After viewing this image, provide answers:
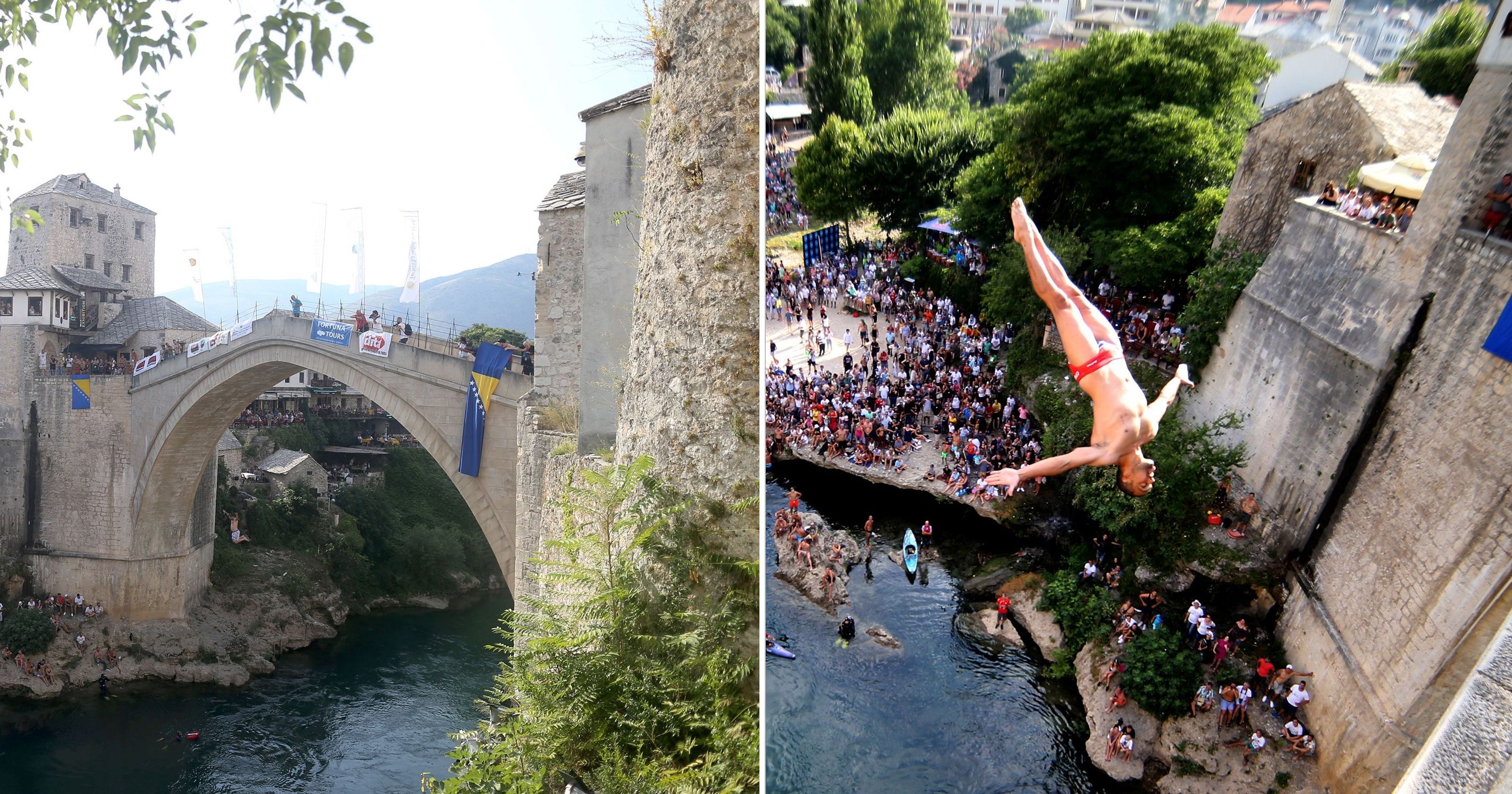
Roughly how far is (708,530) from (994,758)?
4.44 m

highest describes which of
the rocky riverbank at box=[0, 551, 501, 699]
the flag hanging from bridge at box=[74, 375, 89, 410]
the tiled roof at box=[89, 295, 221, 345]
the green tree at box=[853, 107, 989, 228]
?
the green tree at box=[853, 107, 989, 228]

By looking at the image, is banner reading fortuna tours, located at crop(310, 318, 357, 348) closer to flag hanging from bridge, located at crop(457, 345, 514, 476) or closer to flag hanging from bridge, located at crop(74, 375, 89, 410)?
flag hanging from bridge, located at crop(457, 345, 514, 476)

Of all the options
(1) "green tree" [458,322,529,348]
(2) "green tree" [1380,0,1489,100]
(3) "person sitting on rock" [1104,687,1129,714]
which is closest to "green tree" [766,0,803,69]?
(2) "green tree" [1380,0,1489,100]

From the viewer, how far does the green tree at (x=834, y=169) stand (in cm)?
348

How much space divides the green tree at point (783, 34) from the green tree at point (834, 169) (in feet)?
1.00

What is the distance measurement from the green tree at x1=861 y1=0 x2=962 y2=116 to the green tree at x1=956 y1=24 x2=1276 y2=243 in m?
0.28

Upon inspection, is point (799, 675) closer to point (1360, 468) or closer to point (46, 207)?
point (1360, 468)

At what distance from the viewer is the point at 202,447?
23656mm

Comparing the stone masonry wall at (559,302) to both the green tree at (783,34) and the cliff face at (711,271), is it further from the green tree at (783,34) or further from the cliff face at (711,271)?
the green tree at (783,34)

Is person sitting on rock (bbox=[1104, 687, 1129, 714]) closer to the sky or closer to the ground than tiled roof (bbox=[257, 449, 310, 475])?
closer to the sky

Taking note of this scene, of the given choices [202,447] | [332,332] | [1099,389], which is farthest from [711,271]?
[202,447]

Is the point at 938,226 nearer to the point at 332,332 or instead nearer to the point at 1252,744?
the point at 1252,744

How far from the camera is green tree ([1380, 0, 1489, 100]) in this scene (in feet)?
7.15

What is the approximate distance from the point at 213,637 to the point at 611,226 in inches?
889
